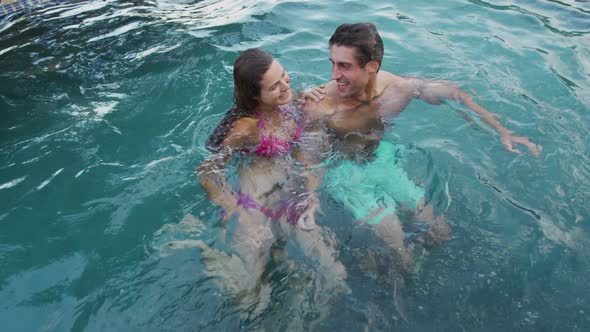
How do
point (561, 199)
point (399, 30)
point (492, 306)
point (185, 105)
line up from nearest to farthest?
1. point (492, 306)
2. point (561, 199)
3. point (185, 105)
4. point (399, 30)

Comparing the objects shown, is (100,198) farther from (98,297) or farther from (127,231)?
(98,297)

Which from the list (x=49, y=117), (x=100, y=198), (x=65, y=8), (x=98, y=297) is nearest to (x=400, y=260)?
(x=98, y=297)

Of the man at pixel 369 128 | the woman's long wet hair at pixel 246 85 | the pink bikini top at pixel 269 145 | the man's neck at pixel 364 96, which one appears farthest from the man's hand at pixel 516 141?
the woman's long wet hair at pixel 246 85

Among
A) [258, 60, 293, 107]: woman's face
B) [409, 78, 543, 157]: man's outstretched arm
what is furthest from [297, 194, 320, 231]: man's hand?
[409, 78, 543, 157]: man's outstretched arm

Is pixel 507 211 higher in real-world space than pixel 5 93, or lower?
lower

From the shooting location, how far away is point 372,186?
3572mm

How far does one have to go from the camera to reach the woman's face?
10.6 feet

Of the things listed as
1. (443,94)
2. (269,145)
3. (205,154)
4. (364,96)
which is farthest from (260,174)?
(443,94)

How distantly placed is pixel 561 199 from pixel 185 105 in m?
3.77

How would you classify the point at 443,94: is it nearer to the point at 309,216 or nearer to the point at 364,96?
the point at 364,96

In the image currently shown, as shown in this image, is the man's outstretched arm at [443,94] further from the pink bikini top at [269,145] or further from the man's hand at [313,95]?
the pink bikini top at [269,145]

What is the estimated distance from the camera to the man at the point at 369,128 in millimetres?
3371

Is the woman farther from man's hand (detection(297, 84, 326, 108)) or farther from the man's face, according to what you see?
the man's face

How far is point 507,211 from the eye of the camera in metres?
3.52
